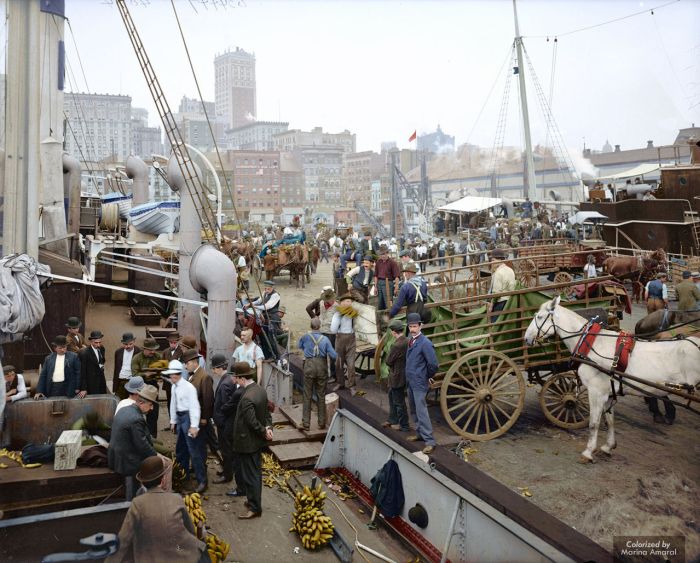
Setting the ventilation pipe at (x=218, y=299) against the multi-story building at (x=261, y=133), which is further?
the multi-story building at (x=261, y=133)

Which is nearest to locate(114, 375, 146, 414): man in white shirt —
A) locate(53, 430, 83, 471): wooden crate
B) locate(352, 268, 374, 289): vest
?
locate(53, 430, 83, 471): wooden crate

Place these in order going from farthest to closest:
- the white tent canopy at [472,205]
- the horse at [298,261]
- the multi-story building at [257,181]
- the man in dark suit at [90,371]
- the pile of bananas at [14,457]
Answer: the multi-story building at [257,181]
the white tent canopy at [472,205]
the horse at [298,261]
the man in dark suit at [90,371]
the pile of bananas at [14,457]

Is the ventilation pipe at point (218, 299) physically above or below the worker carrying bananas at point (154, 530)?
above

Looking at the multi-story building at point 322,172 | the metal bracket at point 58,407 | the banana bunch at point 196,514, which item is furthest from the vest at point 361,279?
the multi-story building at point 322,172

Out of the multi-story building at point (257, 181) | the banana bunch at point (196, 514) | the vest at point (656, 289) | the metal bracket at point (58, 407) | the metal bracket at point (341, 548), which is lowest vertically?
the metal bracket at point (341, 548)

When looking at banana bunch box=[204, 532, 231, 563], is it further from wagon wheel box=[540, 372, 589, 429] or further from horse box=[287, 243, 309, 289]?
horse box=[287, 243, 309, 289]

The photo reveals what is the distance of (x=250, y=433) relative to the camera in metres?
7.45

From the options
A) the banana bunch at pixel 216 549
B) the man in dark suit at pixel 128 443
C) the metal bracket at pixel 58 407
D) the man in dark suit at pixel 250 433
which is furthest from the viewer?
the metal bracket at pixel 58 407

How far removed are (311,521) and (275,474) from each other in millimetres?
1943

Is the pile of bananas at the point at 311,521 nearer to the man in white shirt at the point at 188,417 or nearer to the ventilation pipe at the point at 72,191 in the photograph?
the man in white shirt at the point at 188,417

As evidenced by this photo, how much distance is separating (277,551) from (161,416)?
511 centimetres

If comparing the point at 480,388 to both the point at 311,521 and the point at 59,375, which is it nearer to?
the point at 311,521

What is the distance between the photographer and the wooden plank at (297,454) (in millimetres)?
9219

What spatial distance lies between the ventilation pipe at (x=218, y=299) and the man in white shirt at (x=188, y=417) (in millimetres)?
3637
